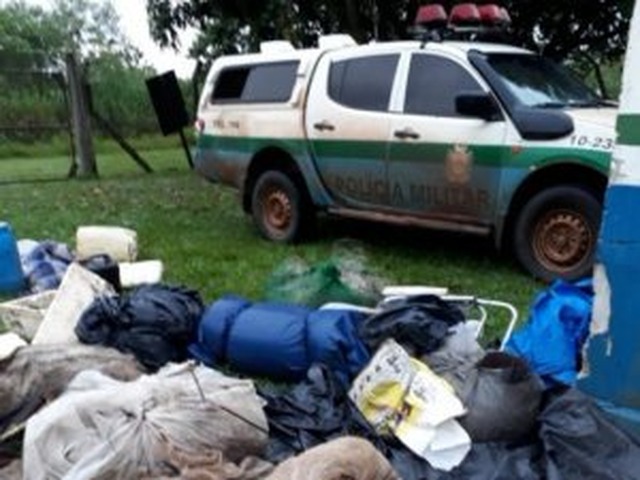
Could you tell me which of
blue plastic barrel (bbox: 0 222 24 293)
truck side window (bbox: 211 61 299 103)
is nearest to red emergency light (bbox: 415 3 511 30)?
truck side window (bbox: 211 61 299 103)

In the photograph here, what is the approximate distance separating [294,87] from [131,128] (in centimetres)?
1733

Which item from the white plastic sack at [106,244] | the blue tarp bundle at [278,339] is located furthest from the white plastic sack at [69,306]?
the white plastic sack at [106,244]

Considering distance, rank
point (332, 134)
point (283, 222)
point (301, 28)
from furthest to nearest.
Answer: point (301, 28)
point (283, 222)
point (332, 134)

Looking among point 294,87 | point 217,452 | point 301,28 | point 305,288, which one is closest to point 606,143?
point 305,288

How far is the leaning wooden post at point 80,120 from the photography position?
55.2 ft

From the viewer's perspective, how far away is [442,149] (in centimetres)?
743

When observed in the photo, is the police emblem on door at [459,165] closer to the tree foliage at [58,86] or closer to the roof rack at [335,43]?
the roof rack at [335,43]

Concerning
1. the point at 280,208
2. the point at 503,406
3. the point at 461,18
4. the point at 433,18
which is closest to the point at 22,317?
the point at 503,406

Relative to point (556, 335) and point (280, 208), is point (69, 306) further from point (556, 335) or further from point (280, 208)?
point (280, 208)

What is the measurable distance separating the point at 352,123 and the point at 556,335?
3882 mm

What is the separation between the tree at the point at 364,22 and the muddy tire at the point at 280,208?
5.64m

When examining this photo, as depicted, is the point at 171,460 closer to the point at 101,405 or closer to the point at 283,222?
the point at 101,405

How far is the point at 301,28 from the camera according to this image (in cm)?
1511

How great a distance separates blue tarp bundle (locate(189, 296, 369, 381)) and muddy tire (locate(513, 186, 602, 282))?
8.23 ft
